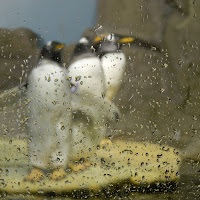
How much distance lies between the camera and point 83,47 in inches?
20.8

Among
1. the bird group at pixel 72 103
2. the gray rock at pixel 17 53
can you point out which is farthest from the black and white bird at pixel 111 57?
the gray rock at pixel 17 53

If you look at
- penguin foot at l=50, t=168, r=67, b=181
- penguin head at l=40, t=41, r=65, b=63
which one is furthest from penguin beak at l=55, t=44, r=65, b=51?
penguin foot at l=50, t=168, r=67, b=181

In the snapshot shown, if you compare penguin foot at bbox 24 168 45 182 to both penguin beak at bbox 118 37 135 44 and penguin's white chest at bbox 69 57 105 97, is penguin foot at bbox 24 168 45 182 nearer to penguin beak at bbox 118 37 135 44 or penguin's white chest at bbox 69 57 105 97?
penguin's white chest at bbox 69 57 105 97

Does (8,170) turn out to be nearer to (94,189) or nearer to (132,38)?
(94,189)

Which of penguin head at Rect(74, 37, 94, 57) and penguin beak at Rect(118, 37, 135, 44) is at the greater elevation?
penguin beak at Rect(118, 37, 135, 44)

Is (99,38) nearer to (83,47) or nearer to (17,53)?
(83,47)

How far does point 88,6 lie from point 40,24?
0.08 metres

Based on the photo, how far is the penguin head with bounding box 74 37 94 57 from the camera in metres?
0.52

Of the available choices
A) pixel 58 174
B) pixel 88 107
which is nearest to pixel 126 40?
pixel 88 107

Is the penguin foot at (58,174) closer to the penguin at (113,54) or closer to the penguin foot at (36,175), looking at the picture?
the penguin foot at (36,175)

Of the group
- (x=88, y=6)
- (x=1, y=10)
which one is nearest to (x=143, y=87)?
(x=88, y=6)

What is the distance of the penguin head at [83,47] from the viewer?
1.72ft

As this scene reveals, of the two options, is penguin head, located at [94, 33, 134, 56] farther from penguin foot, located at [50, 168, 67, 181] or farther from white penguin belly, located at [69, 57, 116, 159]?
penguin foot, located at [50, 168, 67, 181]

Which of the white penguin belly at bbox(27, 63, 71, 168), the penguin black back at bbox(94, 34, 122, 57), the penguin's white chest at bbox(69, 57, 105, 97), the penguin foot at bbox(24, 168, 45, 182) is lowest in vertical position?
the penguin foot at bbox(24, 168, 45, 182)
